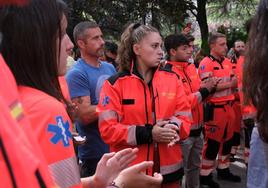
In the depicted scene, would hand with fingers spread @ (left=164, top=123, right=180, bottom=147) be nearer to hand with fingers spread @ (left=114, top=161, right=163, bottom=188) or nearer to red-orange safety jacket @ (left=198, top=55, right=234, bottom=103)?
hand with fingers spread @ (left=114, top=161, right=163, bottom=188)

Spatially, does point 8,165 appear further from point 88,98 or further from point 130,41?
point 88,98

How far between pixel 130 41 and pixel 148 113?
2.14 ft

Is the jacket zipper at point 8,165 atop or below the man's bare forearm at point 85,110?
atop

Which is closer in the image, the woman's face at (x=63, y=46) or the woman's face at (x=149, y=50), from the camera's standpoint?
the woman's face at (x=63, y=46)

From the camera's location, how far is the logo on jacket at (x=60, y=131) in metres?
1.39

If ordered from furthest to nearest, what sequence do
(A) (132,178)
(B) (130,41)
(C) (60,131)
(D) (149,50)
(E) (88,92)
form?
(E) (88,92) < (B) (130,41) < (D) (149,50) < (A) (132,178) < (C) (60,131)

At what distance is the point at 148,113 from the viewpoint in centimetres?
345

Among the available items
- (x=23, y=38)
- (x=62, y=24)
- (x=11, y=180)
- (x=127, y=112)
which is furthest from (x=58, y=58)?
(x=127, y=112)

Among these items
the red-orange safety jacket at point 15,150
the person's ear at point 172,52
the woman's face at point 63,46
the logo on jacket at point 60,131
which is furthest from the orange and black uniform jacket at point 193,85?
the red-orange safety jacket at point 15,150

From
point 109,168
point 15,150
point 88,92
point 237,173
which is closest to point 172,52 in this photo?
point 88,92

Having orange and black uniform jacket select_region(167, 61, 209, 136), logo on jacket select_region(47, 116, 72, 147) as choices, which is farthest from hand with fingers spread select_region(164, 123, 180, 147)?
logo on jacket select_region(47, 116, 72, 147)

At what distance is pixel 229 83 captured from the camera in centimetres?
601

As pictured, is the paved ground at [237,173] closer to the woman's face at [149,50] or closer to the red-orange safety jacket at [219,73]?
the red-orange safety jacket at [219,73]

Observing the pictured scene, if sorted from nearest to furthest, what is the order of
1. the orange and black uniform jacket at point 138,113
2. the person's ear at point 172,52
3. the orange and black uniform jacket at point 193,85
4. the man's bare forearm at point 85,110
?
the orange and black uniform jacket at point 138,113 → the man's bare forearm at point 85,110 → the orange and black uniform jacket at point 193,85 → the person's ear at point 172,52
